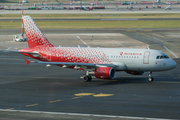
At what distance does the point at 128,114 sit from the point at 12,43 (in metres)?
69.6

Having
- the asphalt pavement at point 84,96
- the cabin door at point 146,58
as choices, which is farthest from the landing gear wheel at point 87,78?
the cabin door at point 146,58

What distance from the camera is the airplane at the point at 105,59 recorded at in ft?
147

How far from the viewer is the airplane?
44.9m

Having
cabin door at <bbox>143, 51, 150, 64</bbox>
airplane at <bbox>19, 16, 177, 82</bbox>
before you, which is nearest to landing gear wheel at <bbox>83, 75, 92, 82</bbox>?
airplane at <bbox>19, 16, 177, 82</bbox>

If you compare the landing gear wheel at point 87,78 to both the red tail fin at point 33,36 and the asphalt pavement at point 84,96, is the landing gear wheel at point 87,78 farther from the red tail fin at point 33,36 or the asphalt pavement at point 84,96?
the red tail fin at point 33,36

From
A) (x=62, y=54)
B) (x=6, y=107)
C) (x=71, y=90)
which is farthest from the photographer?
(x=62, y=54)

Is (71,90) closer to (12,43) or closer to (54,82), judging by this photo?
(54,82)

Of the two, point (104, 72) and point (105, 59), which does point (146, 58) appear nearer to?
point (105, 59)

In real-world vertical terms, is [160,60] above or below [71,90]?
above

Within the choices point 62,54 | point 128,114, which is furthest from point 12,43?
point 128,114

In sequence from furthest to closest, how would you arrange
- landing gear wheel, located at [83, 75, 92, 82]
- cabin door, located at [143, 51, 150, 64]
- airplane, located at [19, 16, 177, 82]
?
landing gear wheel, located at [83, 75, 92, 82]
cabin door, located at [143, 51, 150, 64]
airplane, located at [19, 16, 177, 82]

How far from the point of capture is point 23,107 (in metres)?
31.6

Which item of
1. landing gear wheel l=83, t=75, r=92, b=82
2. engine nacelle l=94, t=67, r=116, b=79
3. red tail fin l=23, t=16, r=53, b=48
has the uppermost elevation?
red tail fin l=23, t=16, r=53, b=48

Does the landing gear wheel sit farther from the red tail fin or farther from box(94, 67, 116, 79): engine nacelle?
the red tail fin
